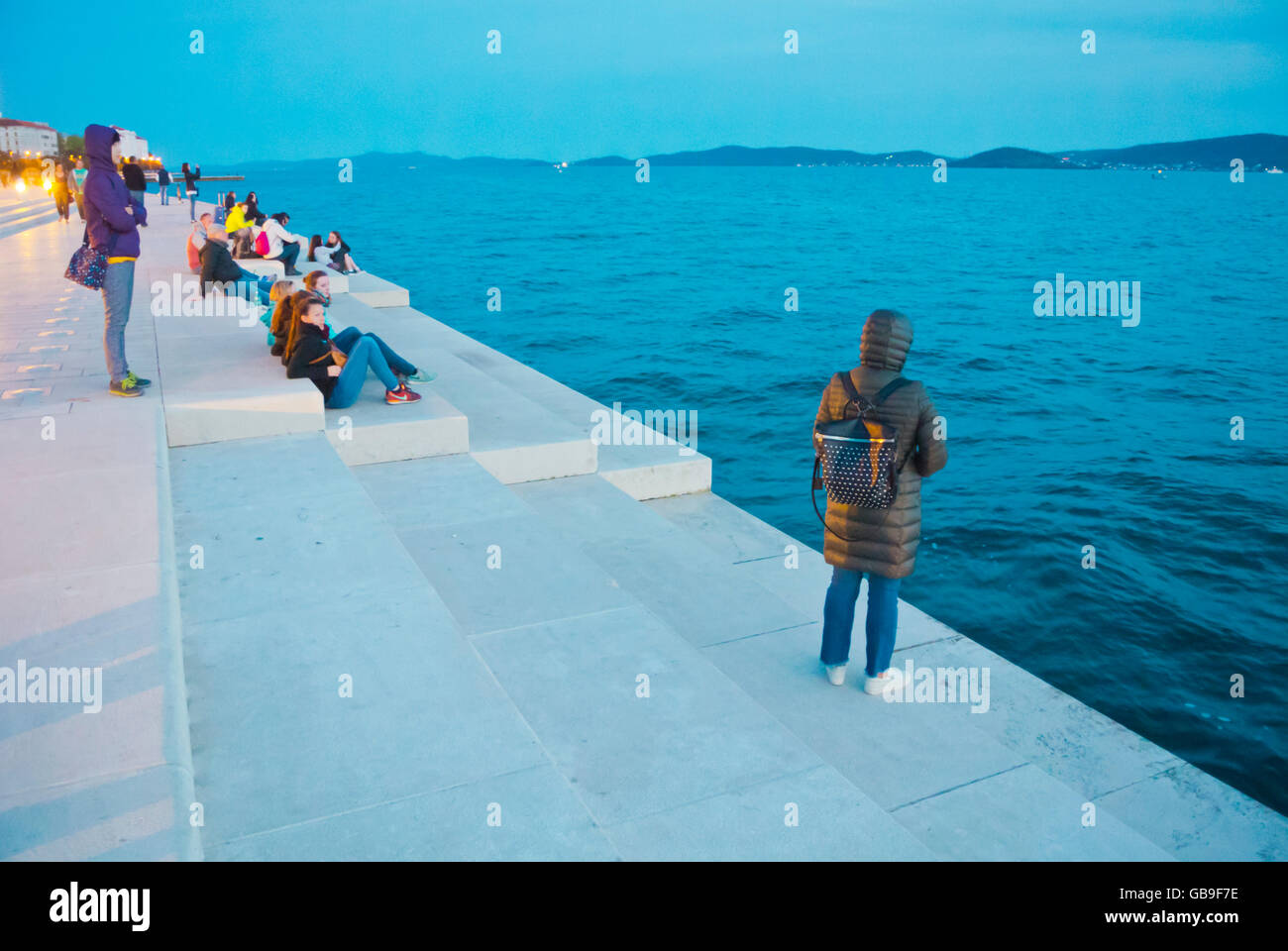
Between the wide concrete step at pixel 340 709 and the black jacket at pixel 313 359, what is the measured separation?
2.20 meters

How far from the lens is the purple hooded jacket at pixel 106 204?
6930 millimetres

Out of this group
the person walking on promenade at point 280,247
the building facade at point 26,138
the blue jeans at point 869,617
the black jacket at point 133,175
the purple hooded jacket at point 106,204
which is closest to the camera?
the blue jeans at point 869,617

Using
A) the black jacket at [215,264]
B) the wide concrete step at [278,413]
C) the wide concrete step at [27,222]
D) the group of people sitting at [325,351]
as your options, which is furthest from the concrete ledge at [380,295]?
the wide concrete step at [278,413]

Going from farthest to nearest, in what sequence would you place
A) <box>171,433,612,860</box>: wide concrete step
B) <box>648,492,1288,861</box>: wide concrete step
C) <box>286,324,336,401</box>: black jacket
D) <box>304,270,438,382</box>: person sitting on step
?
<box>304,270,438,382</box>: person sitting on step
<box>286,324,336,401</box>: black jacket
<box>648,492,1288,861</box>: wide concrete step
<box>171,433,612,860</box>: wide concrete step

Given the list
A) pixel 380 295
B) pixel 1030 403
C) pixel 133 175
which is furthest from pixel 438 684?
pixel 1030 403

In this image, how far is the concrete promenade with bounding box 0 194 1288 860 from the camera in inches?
137

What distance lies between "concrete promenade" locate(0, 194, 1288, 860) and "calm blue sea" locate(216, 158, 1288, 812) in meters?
2.74

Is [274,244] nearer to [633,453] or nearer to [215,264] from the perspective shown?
[215,264]

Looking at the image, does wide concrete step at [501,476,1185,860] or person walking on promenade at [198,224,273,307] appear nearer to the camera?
wide concrete step at [501,476,1185,860]

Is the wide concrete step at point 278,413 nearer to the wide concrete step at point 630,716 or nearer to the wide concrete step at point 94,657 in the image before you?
the wide concrete step at point 94,657

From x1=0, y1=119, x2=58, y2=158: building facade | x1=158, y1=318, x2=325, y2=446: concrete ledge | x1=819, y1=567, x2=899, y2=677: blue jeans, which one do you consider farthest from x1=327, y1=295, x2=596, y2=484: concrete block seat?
x1=0, y1=119, x2=58, y2=158: building facade

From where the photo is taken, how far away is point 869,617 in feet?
17.7

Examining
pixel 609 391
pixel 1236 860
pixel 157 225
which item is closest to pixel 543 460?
pixel 1236 860

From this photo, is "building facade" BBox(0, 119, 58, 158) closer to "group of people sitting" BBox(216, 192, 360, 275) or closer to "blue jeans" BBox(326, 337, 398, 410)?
"group of people sitting" BBox(216, 192, 360, 275)
